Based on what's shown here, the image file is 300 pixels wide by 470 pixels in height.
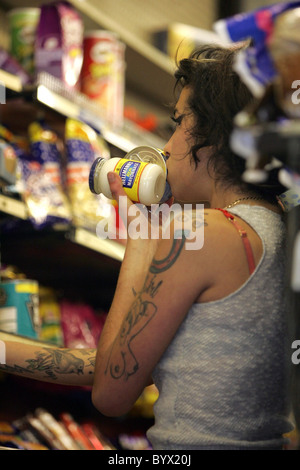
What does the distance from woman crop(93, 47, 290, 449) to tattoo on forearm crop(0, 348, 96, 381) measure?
0.87ft

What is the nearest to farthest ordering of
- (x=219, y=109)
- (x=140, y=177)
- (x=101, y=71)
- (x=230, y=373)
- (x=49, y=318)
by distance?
(x=230, y=373) < (x=219, y=109) < (x=140, y=177) < (x=49, y=318) < (x=101, y=71)

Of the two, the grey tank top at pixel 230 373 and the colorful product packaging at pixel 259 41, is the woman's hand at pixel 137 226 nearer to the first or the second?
the grey tank top at pixel 230 373

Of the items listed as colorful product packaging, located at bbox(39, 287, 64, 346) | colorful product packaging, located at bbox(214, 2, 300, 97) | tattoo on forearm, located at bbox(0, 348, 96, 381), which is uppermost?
colorful product packaging, located at bbox(214, 2, 300, 97)

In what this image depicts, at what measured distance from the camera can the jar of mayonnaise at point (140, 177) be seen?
1530mm

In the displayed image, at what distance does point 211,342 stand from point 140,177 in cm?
45

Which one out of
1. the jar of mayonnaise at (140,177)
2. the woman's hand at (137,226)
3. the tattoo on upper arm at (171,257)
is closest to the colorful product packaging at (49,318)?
the jar of mayonnaise at (140,177)

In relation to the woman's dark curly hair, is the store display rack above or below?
below

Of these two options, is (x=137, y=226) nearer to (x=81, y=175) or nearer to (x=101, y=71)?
(x=81, y=175)

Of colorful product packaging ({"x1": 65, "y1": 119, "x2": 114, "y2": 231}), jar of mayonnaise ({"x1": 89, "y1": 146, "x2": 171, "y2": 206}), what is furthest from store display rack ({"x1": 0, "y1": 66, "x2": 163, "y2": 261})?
jar of mayonnaise ({"x1": 89, "y1": 146, "x2": 171, "y2": 206})

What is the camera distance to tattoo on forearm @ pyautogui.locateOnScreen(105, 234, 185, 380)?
1.24 m

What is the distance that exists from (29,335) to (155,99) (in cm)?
236

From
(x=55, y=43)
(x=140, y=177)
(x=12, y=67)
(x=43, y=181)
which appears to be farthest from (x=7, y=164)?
(x=140, y=177)

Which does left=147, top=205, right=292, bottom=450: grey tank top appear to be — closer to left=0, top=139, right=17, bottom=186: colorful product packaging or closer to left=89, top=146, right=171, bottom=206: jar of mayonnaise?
left=89, top=146, right=171, bottom=206: jar of mayonnaise

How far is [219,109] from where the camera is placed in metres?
1.36
